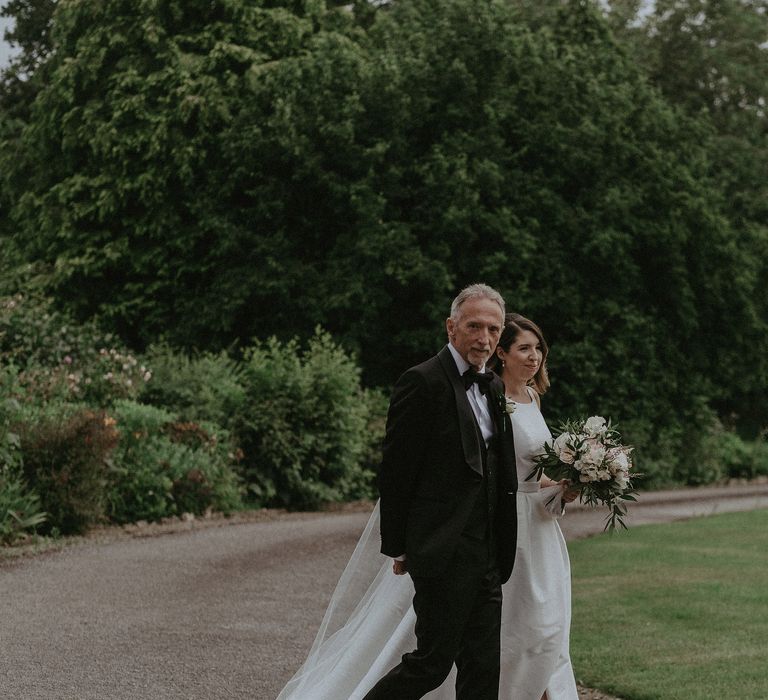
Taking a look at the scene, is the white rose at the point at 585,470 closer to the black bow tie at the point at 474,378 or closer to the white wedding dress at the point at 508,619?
the white wedding dress at the point at 508,619

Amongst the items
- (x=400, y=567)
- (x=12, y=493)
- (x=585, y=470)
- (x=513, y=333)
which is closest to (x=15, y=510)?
(x=12, y=493)

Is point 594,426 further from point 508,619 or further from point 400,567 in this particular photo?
point 400,567

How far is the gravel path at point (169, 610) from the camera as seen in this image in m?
6.77

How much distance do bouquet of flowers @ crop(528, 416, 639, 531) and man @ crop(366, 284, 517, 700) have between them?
0.66m

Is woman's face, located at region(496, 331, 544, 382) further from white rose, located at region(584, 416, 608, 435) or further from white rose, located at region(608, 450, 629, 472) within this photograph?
white rose, located at region(608, 450, 629, 472)

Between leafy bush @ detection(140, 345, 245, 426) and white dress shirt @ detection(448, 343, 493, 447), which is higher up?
A: white dress shirt @ detection(448, 343, 493, 447)

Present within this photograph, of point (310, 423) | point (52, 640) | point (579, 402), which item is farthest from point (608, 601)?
point (579, 402)

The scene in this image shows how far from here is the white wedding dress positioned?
5.65 m

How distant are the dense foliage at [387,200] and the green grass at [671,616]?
901 cm

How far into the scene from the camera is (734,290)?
27.3 meters

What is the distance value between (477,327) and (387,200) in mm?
19364

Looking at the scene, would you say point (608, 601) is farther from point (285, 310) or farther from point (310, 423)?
point (285, 310)


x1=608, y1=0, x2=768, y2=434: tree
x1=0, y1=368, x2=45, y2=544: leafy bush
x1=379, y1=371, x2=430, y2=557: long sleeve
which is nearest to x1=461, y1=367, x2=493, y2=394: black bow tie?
x1=379, y1=371, x2=430, y2=557: long sleeve

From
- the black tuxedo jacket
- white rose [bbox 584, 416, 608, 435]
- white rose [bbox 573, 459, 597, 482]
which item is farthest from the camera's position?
white rose [bbox 584, 416, 608, 435]
